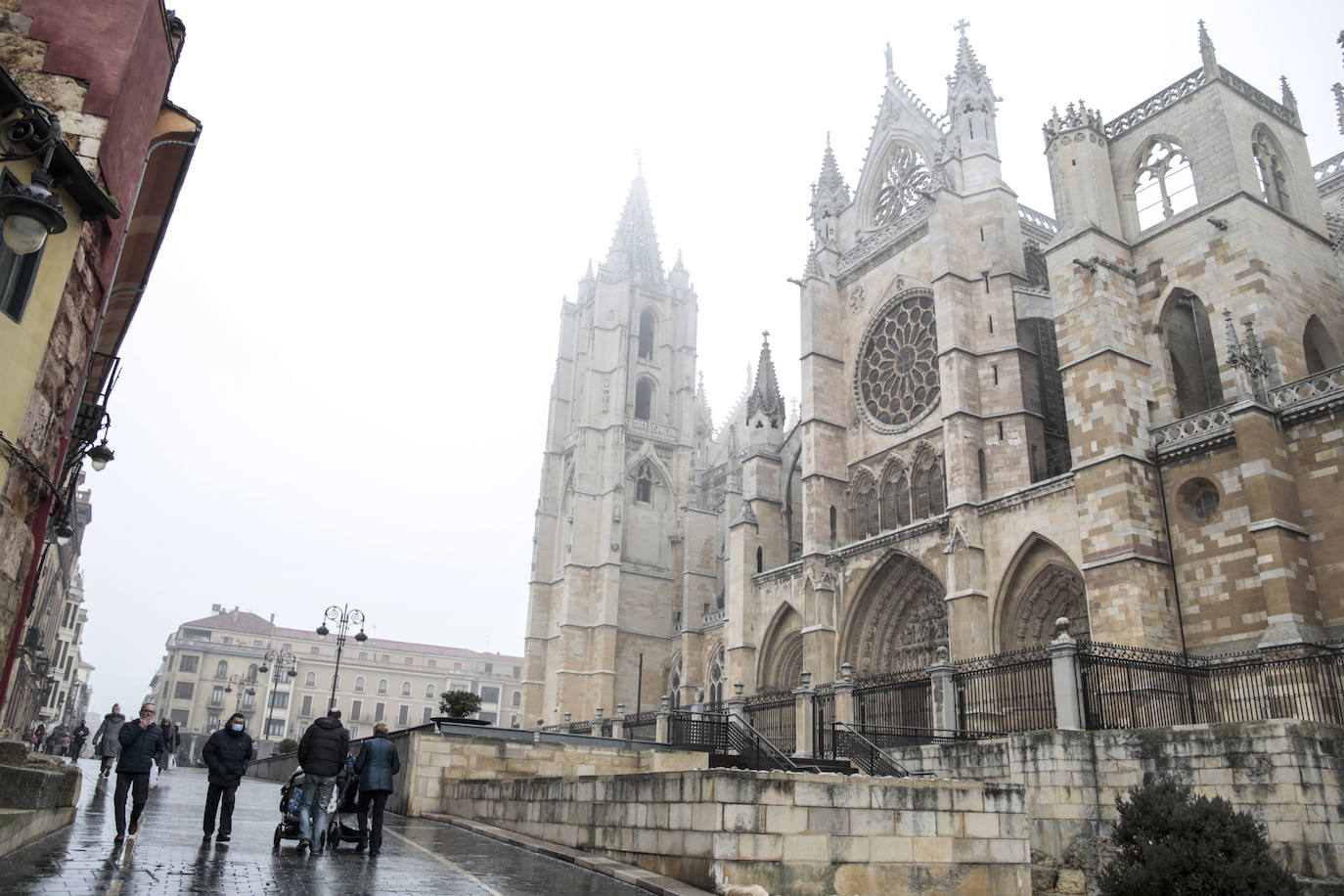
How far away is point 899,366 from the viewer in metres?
27.8

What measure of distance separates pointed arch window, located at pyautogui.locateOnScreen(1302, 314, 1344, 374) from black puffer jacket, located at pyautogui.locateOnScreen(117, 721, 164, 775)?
852 inches

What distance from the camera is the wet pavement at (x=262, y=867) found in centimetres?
621

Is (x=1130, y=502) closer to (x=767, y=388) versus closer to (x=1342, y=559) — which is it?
(x=1342, y=559)

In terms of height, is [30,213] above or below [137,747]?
above

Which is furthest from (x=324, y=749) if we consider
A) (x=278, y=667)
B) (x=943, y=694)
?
(x=278, y=667)

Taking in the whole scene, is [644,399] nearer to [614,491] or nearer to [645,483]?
[645,483]

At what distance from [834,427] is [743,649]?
23.1ft

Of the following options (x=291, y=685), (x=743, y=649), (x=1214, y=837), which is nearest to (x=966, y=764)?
(x=1214, y=837)

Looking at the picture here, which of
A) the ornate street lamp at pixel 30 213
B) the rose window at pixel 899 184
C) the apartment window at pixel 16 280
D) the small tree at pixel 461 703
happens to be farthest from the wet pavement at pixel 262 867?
the rose window at pixel 899 184

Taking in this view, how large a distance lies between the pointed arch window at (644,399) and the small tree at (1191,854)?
3834 cm

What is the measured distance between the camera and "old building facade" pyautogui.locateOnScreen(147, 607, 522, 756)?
2741 inches

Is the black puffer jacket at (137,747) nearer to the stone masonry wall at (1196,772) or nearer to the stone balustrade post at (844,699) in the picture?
the stone masonry wall at (1196,772)

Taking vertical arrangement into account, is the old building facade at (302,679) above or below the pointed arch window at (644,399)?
below

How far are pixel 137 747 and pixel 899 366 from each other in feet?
74.2
